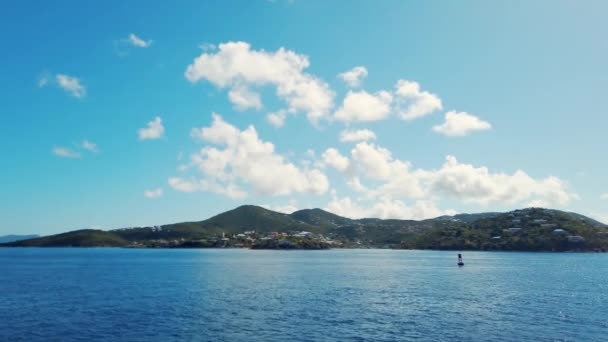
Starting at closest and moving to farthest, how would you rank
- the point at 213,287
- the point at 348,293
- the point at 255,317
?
1. the point at 255,317
2. the point at 348,293
3. the point at 213,287

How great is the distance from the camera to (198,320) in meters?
65.8

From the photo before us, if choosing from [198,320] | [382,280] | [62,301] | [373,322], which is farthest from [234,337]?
[382,280]

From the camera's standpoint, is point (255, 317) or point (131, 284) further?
point (131, 284)

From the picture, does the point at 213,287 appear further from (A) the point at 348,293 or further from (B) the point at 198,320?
(B) the point at 198,320

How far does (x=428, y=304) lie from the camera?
81250 millimetres

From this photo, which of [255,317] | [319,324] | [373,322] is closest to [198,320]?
[255,317]

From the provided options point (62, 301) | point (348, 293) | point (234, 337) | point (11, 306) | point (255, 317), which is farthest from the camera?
point (348, 293)

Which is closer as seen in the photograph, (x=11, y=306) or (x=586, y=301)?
(x=11, y=306)

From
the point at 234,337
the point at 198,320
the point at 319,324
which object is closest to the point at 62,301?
the point at 198,320

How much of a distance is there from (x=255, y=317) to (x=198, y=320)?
343 inches

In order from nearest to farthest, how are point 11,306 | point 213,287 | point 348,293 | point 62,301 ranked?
point 11,306
point 62,301
point 348,293
point 213,287

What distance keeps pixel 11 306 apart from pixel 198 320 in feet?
128

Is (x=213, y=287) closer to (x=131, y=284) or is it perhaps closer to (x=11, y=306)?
(x=131, y=284)

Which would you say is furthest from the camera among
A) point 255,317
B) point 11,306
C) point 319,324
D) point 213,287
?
point 213,287
